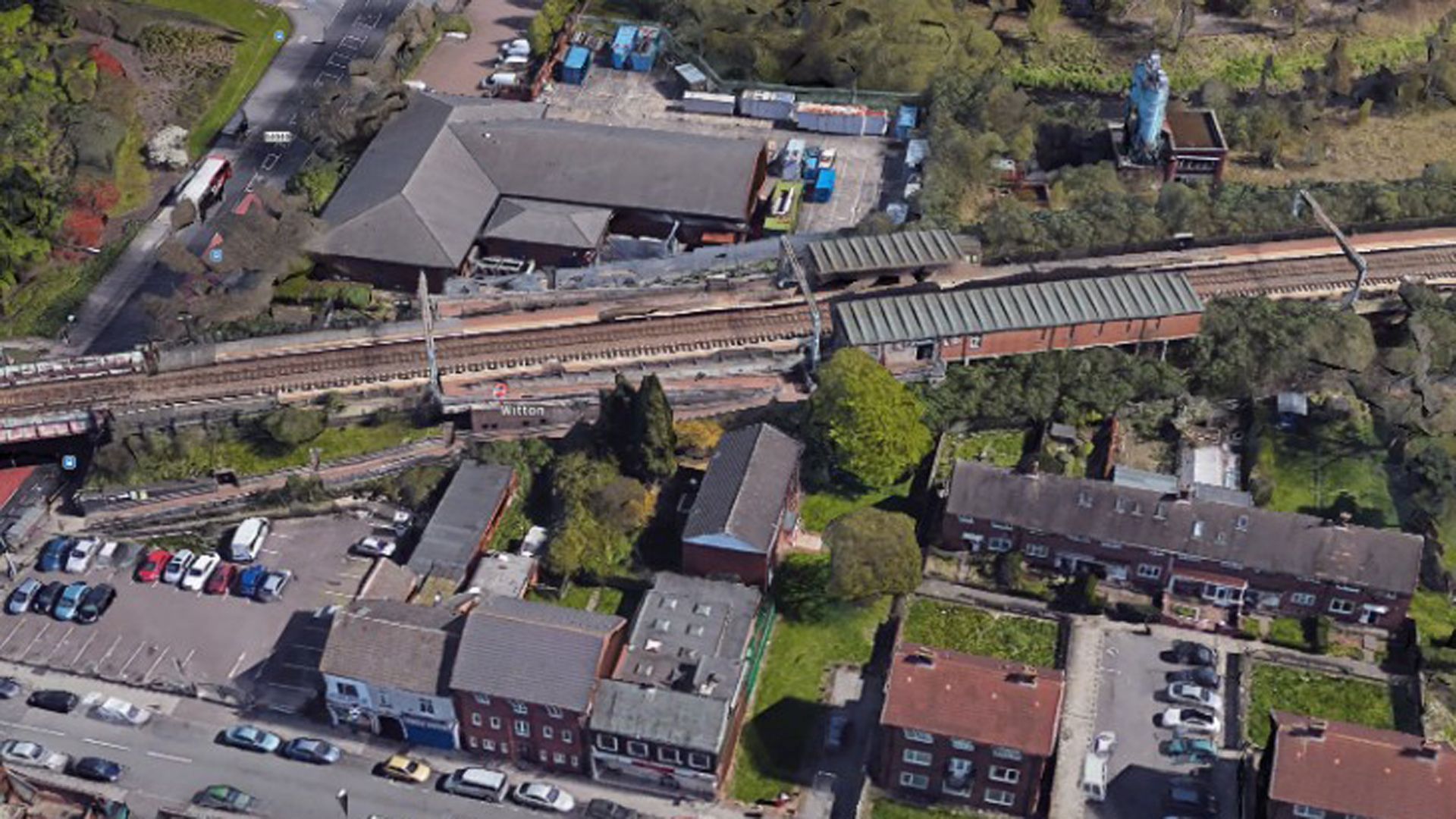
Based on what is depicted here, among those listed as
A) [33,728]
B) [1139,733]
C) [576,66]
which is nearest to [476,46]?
[576,66]

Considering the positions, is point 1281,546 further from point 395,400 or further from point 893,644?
point 395,400

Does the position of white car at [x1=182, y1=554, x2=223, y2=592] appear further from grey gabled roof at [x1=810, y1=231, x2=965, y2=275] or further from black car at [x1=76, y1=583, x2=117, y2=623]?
grey gabled roof at [x1=810, y1=231, x2=965, y2=275]

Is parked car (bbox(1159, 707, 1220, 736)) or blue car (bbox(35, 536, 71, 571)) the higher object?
parked car (bbox(1159, 707, 1220, 736))

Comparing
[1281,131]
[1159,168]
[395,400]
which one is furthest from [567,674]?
[1281,131]

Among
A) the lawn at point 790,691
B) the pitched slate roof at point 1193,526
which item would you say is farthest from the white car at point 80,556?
the pitched slate roof at point 1193,526

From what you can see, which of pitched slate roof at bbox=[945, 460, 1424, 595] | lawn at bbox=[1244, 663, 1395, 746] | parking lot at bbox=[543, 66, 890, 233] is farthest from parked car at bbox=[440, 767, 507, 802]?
parking lot at bbox=[543, 66, 890, 233]
